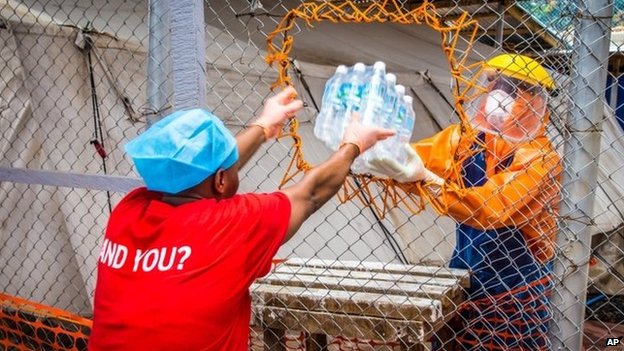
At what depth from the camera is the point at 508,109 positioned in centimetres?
269

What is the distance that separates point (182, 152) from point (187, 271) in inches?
12.5

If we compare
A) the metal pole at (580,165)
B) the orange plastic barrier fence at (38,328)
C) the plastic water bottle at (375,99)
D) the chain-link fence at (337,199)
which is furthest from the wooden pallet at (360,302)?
the orange plastic barrier fence at (38,328)

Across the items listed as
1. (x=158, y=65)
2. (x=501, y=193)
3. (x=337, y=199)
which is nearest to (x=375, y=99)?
(x=501, y=193)

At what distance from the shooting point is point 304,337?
3252 mm

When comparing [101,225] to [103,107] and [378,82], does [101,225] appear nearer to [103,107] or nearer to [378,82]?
[103,107]

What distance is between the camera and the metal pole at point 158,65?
2.59m

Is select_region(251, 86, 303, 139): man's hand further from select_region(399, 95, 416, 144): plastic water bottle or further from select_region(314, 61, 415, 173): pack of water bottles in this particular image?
select_region(399, 95, 416, 144): plastic water bottle

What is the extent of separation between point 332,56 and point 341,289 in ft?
11.6

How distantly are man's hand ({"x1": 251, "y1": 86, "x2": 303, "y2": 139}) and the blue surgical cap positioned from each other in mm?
455

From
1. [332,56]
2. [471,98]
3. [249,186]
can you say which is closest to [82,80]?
[249,186]

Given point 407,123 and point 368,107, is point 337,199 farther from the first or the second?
point 368,107

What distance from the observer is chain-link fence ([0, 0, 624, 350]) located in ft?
7.49

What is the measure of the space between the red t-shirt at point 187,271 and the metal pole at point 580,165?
0.91 metres

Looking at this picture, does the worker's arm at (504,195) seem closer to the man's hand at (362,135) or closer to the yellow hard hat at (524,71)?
the yellow hard hat at (524,71)
